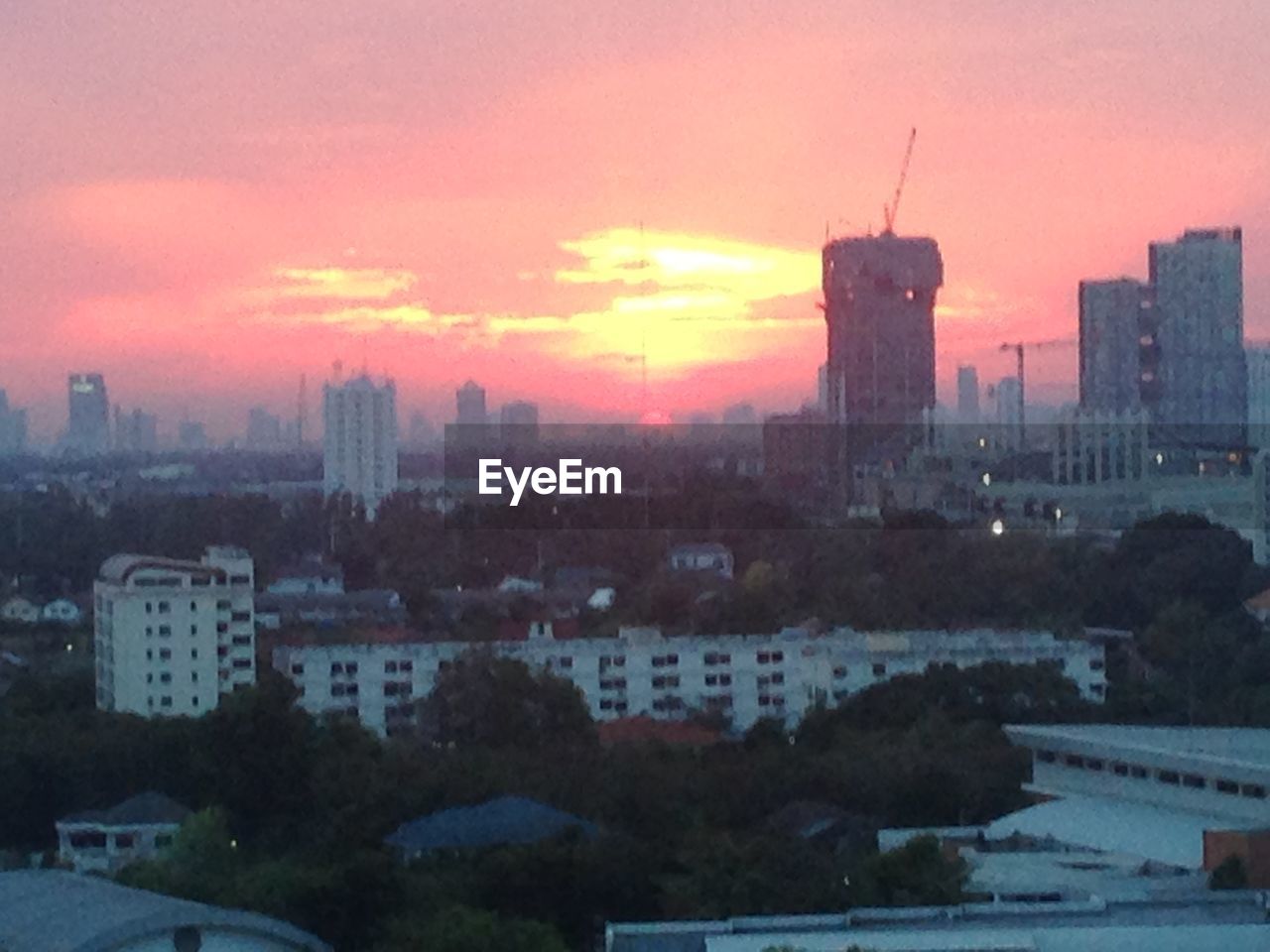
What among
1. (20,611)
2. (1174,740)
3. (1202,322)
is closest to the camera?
(1174,740)

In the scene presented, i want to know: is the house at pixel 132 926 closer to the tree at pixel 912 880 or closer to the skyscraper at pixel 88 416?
the tree at pixel 912 880

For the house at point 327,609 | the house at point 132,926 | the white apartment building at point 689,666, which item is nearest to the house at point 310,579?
the house at point 327,609

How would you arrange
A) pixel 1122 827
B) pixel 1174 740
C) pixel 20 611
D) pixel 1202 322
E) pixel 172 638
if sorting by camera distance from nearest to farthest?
pixel 1122 827 → pixel 1174 740 → pixel 172 638 → pixel 20 611 → pixel 1202 322

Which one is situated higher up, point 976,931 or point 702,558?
point 976,931

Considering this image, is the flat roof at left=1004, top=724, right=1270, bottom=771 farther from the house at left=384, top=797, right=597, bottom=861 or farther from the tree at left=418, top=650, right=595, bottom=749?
the tree at left=418, top=650, right=595, bottom=749

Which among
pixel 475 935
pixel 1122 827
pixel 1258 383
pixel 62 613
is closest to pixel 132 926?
pixel 475 935

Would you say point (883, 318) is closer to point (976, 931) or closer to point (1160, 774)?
point (1160, 774)

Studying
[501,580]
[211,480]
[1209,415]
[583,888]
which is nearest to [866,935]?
[583,888]

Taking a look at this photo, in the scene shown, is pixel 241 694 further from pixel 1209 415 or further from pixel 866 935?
pixel 1209 415
